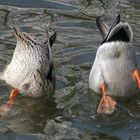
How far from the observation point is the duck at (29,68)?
7.30 metres

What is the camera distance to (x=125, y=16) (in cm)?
1028

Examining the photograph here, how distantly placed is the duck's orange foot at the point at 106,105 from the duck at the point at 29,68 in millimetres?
715

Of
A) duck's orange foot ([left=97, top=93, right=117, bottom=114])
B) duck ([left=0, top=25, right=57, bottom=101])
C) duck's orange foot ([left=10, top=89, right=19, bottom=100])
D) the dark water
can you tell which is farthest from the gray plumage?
duck's orange foot ([left=10, top=89, right=19, bottom=100])

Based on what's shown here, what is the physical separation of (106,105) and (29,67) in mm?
987

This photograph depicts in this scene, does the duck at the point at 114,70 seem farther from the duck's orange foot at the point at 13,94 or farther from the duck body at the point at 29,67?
the duck's orange foot at the point at 13,94

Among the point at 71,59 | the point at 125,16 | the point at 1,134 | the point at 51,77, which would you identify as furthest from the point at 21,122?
the point at 125,16

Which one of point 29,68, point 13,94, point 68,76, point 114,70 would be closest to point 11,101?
point 13,94

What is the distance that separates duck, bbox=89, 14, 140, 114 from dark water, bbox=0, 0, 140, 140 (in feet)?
0.44

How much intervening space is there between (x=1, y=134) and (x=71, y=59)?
2318mm

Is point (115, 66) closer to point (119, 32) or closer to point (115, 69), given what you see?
point (115, 69)

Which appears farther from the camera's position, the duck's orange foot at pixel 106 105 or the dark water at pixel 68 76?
the duck's orange foot at pixel 106 105

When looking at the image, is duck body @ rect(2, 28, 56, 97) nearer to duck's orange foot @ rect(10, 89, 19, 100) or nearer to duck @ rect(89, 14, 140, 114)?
duck's orange foot @ rect(10, 89, 19, 100)

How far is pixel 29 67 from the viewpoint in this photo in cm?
736

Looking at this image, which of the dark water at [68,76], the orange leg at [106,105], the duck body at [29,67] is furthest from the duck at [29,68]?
the orange leg at [106,105]
